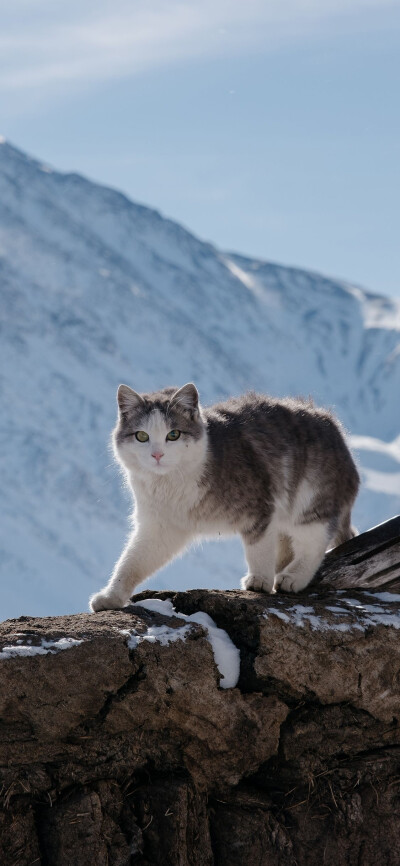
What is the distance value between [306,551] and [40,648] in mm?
2784

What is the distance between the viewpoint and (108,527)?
121 meters

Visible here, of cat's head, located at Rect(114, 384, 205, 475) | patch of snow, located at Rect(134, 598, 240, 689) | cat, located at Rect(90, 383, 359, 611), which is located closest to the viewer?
patch of snow, located at Rect(134, 598, 240, 689)

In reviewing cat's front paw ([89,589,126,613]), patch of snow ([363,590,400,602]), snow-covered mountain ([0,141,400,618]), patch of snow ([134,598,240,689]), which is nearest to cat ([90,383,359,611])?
cat's front paw ([89,589,126,613])

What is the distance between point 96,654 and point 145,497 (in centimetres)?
182

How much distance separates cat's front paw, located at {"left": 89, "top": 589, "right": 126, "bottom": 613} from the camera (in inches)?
265

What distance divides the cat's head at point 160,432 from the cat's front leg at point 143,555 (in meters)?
0.50

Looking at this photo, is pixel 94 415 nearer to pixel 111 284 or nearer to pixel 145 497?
pixel 111 284

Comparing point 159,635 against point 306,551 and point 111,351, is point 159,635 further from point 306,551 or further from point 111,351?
point 111,351

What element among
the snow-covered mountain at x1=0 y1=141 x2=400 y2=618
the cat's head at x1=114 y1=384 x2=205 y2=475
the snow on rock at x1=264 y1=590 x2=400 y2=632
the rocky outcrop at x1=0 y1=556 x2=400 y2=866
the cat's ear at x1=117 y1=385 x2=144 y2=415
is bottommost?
the rocky outcrop at x1=0 y1=556 x2=400 y2=866

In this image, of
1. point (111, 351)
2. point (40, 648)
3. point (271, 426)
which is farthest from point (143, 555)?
point (111, 351)

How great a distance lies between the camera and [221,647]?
19.4ft

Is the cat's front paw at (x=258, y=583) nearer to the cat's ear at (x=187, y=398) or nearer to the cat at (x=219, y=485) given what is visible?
the cat at (x=219, y=485)

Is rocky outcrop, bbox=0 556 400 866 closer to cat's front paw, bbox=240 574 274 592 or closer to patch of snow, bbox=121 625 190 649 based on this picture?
patch of snow, bbox=121 625 190 649

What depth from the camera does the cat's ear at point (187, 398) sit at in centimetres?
707
